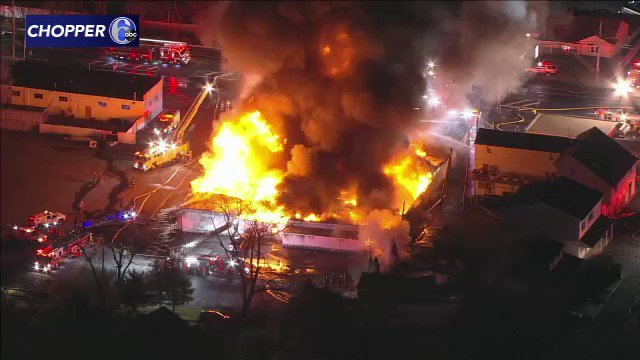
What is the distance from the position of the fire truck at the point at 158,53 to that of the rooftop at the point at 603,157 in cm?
2137

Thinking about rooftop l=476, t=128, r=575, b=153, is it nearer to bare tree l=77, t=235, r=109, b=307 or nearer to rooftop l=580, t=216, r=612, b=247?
rooftop l=580, t=216, r=612, b=247

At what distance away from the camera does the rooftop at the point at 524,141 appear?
1357 inches

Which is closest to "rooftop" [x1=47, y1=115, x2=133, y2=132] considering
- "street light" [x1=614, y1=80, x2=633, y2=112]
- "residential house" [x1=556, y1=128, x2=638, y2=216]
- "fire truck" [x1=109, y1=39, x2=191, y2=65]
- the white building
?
the white building

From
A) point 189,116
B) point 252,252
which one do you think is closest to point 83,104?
point 189,116

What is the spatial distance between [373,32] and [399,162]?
4826 millimetres

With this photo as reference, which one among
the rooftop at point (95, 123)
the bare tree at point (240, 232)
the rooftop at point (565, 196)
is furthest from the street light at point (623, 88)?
the rooftop at point (95, 123)

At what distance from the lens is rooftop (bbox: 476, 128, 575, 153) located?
34469 mm

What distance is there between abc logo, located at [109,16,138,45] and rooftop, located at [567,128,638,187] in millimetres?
18591

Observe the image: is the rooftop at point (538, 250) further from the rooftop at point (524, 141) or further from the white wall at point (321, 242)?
the rooftop at point (524, 141)

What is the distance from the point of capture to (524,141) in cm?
3506

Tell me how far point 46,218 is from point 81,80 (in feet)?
35.1

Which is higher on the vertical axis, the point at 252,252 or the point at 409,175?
the point at 409,175

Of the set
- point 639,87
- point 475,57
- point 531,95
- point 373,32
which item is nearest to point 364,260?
point 373,32

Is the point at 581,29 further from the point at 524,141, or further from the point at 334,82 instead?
the point at 334,82
